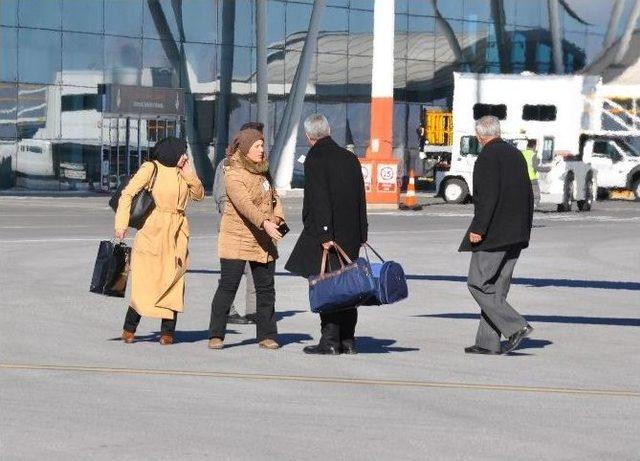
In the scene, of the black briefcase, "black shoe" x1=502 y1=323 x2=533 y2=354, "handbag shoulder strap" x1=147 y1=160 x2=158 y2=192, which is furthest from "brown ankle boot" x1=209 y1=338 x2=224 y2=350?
"black shoe" x1=502 y1=323 x2=533 y2=354

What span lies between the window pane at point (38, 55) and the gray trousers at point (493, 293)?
128ft

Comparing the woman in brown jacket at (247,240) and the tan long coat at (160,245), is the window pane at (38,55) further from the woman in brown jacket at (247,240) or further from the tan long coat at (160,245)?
the woman in brown jacket at (247,240)

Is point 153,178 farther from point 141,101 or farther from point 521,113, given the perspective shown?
point 141,101

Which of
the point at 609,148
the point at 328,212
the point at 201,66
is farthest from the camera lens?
the point at 201,66

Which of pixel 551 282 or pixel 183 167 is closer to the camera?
pixel 183 167

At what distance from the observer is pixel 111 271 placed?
13.9 meters

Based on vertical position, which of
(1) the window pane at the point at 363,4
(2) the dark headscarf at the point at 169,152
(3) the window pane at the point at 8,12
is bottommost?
(2) the dark headscarf at the point at 169,152

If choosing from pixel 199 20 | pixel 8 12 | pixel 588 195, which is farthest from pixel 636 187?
pixel 8 12

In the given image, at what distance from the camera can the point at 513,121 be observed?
49844mm

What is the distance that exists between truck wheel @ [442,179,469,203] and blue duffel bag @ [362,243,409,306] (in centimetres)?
3608

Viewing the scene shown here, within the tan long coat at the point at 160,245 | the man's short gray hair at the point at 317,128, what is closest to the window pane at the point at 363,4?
the tan long coat at the point at 160,245

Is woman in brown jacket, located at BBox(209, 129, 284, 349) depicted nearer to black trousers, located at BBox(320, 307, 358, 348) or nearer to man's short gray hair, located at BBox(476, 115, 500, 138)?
black trousers, located at BBox(320, 307, 358, 348)

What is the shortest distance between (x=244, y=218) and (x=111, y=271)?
4.06ft

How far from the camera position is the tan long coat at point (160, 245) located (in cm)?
1352
